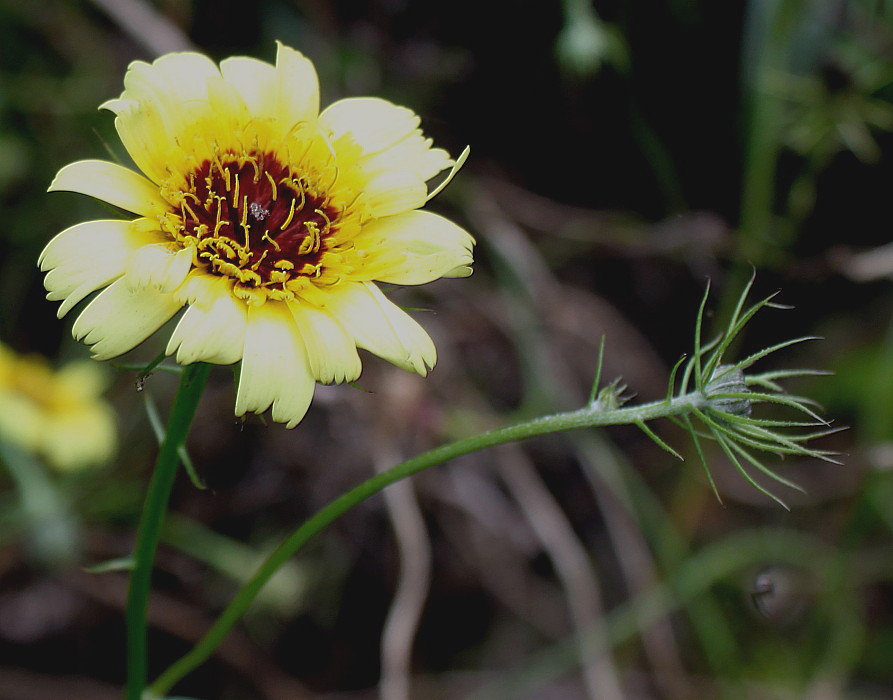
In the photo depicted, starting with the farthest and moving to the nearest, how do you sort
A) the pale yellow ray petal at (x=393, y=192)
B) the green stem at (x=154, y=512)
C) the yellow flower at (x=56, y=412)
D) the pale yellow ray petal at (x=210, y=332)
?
the yellow flower at (x=56, y=412) → the pale yellow ray petal at (x=393, y=192) → the green stem at (x=154, y=512) → the pale yellow ray petal at (x=210, y=332)

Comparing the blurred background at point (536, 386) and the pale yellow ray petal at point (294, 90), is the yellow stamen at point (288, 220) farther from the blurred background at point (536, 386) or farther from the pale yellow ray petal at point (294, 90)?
the blurred background at point (536, 386)

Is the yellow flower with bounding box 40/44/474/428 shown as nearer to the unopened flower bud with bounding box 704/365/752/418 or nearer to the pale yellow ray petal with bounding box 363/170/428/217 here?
the pale yellow ray petal with bounding box 363/170/428/217

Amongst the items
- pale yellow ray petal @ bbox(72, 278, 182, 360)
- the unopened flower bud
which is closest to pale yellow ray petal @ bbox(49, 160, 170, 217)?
pale yellow ray petal @ bbox(72, 278, 182, 360)

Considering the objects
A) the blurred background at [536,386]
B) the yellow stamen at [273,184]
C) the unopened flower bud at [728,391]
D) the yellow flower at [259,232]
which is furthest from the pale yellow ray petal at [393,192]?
the blurred background at [536,386]

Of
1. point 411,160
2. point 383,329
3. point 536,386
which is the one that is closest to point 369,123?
point 411,160

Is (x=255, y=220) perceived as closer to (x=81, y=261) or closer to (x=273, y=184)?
(x=273, y=184)

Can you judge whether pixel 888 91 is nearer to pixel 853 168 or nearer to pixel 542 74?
pixel 853 168
